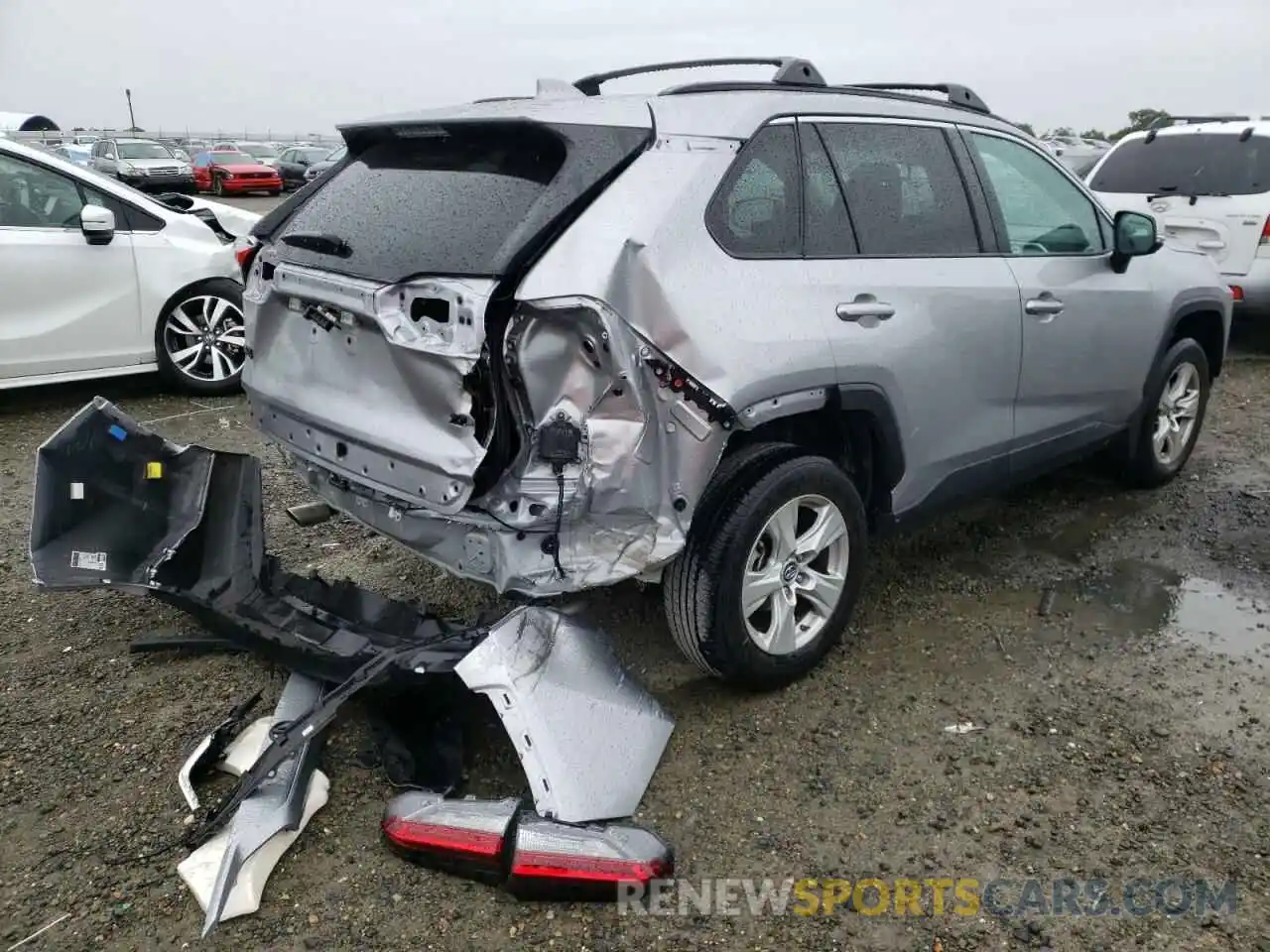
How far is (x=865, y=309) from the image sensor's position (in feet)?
10.2

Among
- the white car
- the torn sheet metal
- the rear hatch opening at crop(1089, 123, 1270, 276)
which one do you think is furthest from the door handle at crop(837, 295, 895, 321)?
the rear hatch opening at crop(1089, 123, 1270, 276)

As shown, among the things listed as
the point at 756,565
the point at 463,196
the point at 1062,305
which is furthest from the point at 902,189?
the point at 463,196

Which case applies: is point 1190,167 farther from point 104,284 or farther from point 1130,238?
point 104,284

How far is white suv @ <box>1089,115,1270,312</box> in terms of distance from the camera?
25.2ft

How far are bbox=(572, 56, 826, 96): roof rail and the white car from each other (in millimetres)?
3042

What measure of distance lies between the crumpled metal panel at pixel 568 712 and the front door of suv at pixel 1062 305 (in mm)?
2037

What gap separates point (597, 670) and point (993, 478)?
1.94 m

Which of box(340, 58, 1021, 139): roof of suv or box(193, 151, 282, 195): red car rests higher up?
box(340, 58, 1021, 139): roof of suv

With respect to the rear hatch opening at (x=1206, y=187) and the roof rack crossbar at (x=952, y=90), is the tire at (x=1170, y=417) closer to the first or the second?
the roof rack crossbar at (x=952, y=90)

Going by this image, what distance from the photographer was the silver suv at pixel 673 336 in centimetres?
255

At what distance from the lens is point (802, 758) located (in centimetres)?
295

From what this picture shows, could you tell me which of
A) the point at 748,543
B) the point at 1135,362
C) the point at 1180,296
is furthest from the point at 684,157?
the point at 1180,296

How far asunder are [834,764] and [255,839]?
160 centimetres

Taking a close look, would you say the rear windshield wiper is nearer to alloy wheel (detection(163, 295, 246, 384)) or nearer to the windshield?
alloy wheel (detection(163, 295, 246, 384))
